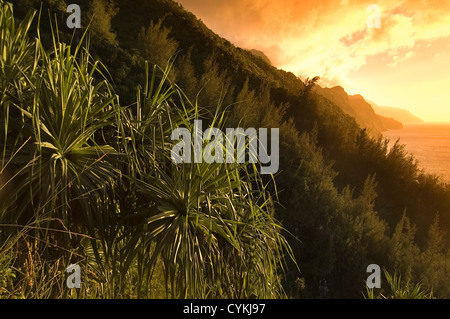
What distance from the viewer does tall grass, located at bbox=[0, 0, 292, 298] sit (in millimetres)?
2330

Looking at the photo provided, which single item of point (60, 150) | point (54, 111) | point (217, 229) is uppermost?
point (54, 111)

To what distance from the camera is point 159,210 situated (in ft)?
8.16

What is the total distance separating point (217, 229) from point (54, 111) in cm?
144

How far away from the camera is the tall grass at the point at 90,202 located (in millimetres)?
2330

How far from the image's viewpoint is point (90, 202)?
248 cm

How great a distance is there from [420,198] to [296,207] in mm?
13256
